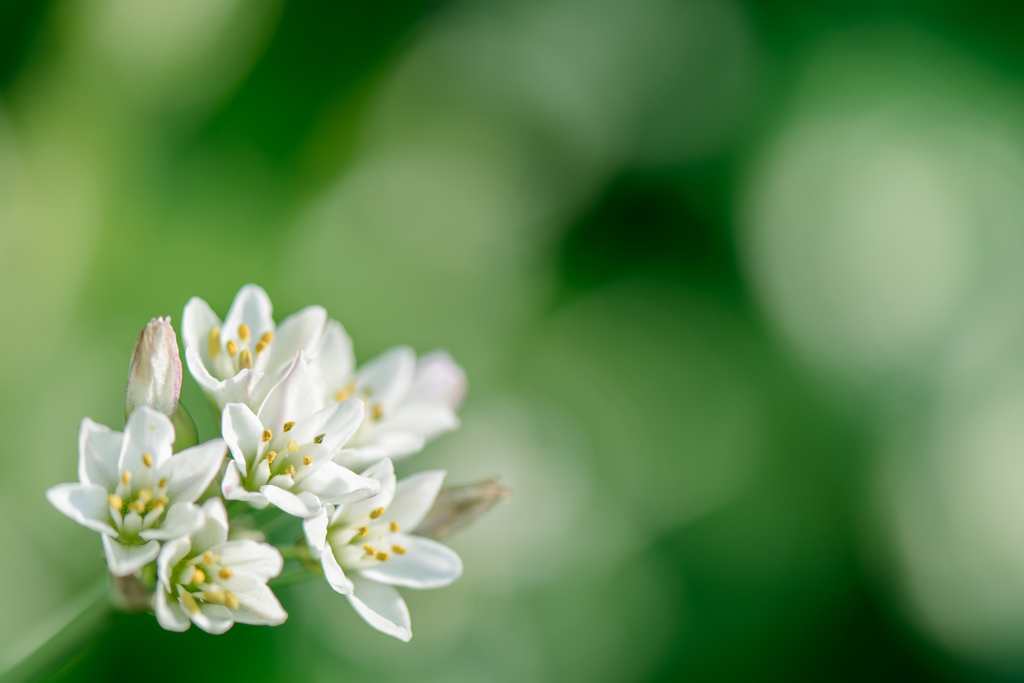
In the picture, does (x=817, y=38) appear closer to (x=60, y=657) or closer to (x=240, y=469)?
(x=240, y=469)

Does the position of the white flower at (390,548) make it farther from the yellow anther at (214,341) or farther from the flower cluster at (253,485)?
the yellow anther at (214,341)

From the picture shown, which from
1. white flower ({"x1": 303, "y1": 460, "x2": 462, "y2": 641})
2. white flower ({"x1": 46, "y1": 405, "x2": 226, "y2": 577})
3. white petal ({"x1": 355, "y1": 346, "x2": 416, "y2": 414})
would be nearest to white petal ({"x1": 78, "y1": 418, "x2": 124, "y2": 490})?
white flower ({"x1": 46, "y1": 405, "x2": 226, "y2": 577})

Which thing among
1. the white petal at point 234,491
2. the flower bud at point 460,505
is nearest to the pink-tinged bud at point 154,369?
the white petal at point 234,491

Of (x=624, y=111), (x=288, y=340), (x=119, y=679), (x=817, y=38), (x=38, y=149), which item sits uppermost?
(x=817, y=38)

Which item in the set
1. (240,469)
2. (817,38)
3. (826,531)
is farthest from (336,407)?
(817,38)

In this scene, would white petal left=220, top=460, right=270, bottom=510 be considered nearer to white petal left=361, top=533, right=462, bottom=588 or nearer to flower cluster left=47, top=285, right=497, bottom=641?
flower cluster left=47, top=285, right=497, bottom=641

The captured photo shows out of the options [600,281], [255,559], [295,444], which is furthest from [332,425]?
[600,281]
